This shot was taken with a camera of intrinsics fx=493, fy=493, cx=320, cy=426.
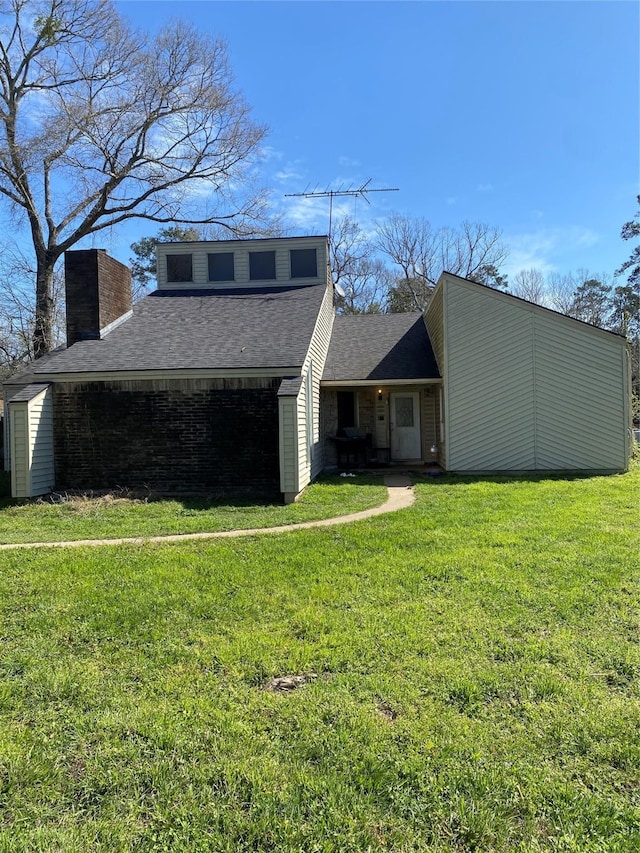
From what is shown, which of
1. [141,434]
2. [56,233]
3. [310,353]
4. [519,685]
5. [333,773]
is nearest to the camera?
[333,773]

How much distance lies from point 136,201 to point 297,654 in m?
20.7

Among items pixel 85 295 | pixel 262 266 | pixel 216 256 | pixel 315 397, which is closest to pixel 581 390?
pixel 315 397

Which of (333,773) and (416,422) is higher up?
(416,422)

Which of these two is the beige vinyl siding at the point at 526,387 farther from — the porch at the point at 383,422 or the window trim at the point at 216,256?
the window trim at the point at 216,256

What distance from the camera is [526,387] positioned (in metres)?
11.6

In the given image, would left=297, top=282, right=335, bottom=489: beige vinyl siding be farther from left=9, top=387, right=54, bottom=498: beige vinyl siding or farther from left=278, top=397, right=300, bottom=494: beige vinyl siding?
left=9, top=387, right=54, bottom=498: beige vinyl siding

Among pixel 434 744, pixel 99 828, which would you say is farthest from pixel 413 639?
pixel 99 828

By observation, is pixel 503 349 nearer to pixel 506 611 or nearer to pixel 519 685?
pixel 506 611

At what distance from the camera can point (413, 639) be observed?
3684mm

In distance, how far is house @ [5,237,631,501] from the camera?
32.9ft

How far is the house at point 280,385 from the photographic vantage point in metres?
10.0

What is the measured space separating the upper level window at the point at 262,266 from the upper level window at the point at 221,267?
2.09ft

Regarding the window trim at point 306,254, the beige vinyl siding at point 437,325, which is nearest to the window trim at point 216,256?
the window trim at point 306,254

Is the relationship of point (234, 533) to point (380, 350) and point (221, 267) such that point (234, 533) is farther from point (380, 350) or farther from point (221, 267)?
point (221, 267)
